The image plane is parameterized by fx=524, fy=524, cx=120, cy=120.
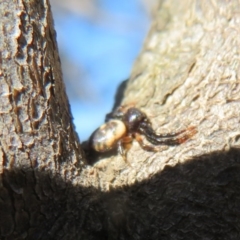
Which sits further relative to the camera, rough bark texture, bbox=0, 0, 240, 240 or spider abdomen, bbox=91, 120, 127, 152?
spider abdomen, bbox=91, 120, 127, 152

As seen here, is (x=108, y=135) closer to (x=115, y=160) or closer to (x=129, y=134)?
(x=129, y=134)

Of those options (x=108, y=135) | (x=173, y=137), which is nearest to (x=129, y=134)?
(x=108, y=135)

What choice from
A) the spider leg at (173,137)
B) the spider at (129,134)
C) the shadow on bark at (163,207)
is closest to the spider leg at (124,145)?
the spider at (129,134)

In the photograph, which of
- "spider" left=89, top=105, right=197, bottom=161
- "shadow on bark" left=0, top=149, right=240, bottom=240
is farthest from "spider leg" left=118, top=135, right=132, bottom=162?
"shadow on bark" left=0, top=149, right=240, bottom=240

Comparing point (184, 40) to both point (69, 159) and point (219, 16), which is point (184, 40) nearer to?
point (219, 16)

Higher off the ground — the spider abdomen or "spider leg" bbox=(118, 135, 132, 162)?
the spider abdomen

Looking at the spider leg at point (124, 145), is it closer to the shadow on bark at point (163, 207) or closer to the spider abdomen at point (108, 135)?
the spider abdomen at point (108, 135)

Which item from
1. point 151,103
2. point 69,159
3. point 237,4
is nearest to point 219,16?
point 237,4

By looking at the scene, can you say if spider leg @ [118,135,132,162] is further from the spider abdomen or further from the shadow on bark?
the shadow on bark
